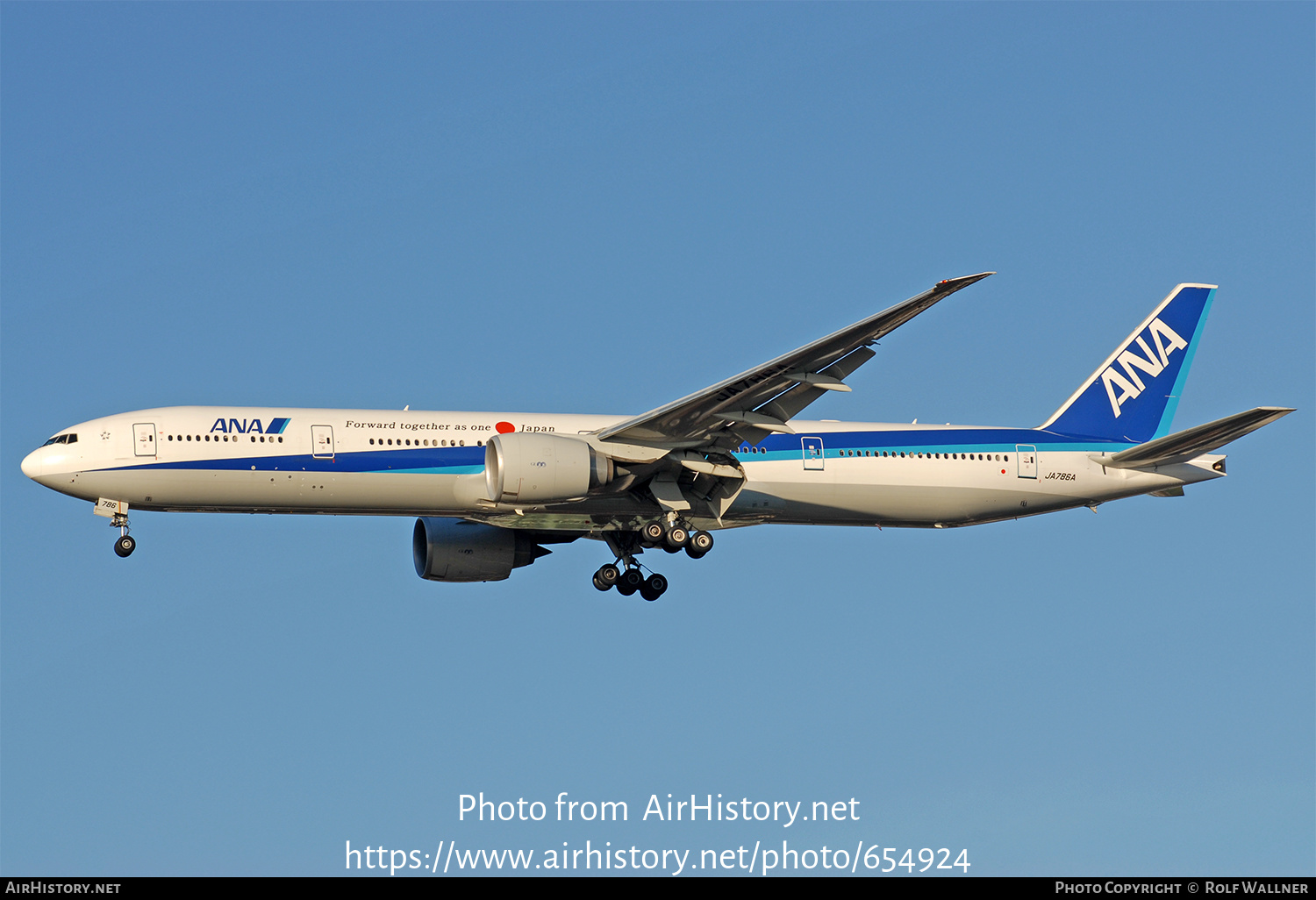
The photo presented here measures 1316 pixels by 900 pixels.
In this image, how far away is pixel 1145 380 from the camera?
43781 millimetres

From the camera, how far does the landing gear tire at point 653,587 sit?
4128 centimetres

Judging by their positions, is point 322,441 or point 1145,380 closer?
point 322,441

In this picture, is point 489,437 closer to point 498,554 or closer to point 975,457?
point 498,554

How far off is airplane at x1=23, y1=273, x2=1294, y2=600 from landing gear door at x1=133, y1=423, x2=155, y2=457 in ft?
0.13

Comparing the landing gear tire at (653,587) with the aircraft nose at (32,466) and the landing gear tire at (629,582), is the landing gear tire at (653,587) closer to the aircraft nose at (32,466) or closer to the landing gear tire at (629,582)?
the landing gear tire at (629,582)

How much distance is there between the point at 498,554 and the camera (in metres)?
42.5

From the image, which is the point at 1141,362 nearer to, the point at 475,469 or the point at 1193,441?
the point at 1193,441

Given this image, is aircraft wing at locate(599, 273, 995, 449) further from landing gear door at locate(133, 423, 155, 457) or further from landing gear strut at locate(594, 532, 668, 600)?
landing gear door at locate(133, 423, 155, 457)

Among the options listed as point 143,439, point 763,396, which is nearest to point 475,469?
point 763,396

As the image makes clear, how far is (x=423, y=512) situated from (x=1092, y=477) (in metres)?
17.4

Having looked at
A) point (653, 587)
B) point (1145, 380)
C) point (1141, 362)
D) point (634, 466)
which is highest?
point (1141, 362)

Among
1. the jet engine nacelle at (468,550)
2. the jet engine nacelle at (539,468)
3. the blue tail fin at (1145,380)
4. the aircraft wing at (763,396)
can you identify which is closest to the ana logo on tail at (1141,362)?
the blue tail fin at (1145,380)

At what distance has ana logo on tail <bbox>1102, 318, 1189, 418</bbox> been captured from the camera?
43.6 metres

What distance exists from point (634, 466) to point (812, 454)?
5.00 m
